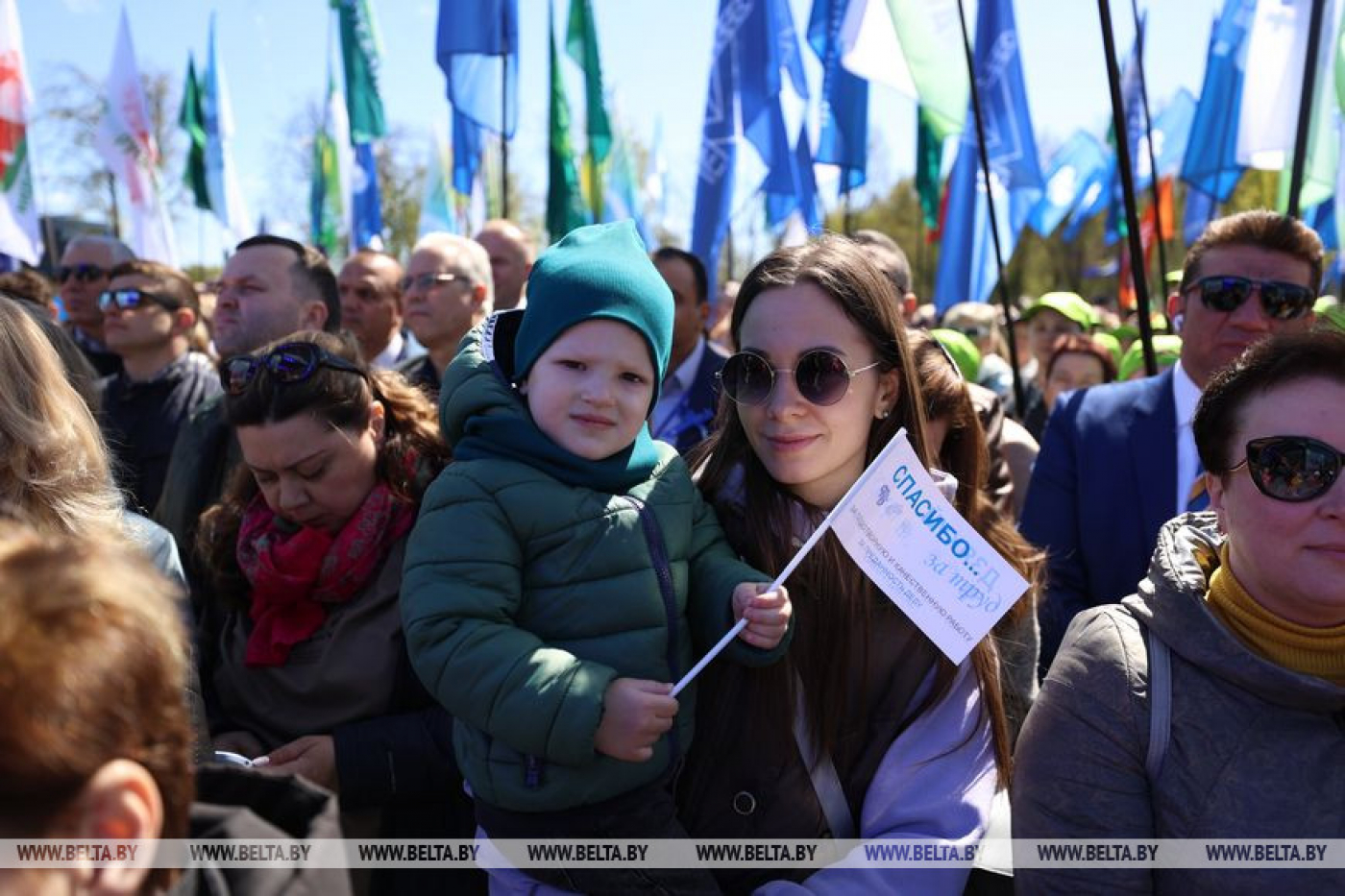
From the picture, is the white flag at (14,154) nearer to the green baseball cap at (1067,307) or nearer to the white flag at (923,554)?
the green baseball cap at (1067,307)

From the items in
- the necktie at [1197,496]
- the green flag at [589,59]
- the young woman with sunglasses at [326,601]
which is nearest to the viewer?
the young woman with sunglasses at [326,601]

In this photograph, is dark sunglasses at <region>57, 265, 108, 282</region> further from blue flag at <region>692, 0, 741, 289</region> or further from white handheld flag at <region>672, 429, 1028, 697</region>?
white handheld flag at <region>672, 429, 1028, 697</region>

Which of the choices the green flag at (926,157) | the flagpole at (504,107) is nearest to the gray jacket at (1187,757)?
the flagpole at (504,107)

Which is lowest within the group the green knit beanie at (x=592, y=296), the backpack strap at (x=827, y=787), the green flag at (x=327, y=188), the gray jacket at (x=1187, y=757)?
the green flag at (x=327, y=188)

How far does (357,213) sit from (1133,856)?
14.6 m

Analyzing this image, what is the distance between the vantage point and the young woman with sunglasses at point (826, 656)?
2.10m

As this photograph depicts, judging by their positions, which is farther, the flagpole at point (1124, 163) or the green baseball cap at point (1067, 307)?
the green baseball cap at point (1067, 307)

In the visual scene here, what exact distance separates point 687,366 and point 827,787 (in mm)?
3709

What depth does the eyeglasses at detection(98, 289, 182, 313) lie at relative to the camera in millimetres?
5203

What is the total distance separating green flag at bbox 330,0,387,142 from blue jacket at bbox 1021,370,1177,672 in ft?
35.5

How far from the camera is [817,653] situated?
2205 mm

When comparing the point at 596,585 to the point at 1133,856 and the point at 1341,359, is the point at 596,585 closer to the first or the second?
the point at 1133,856

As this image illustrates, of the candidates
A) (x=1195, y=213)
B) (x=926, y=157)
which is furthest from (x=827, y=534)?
(x=1195, y=213)

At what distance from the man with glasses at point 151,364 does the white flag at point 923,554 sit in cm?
374
